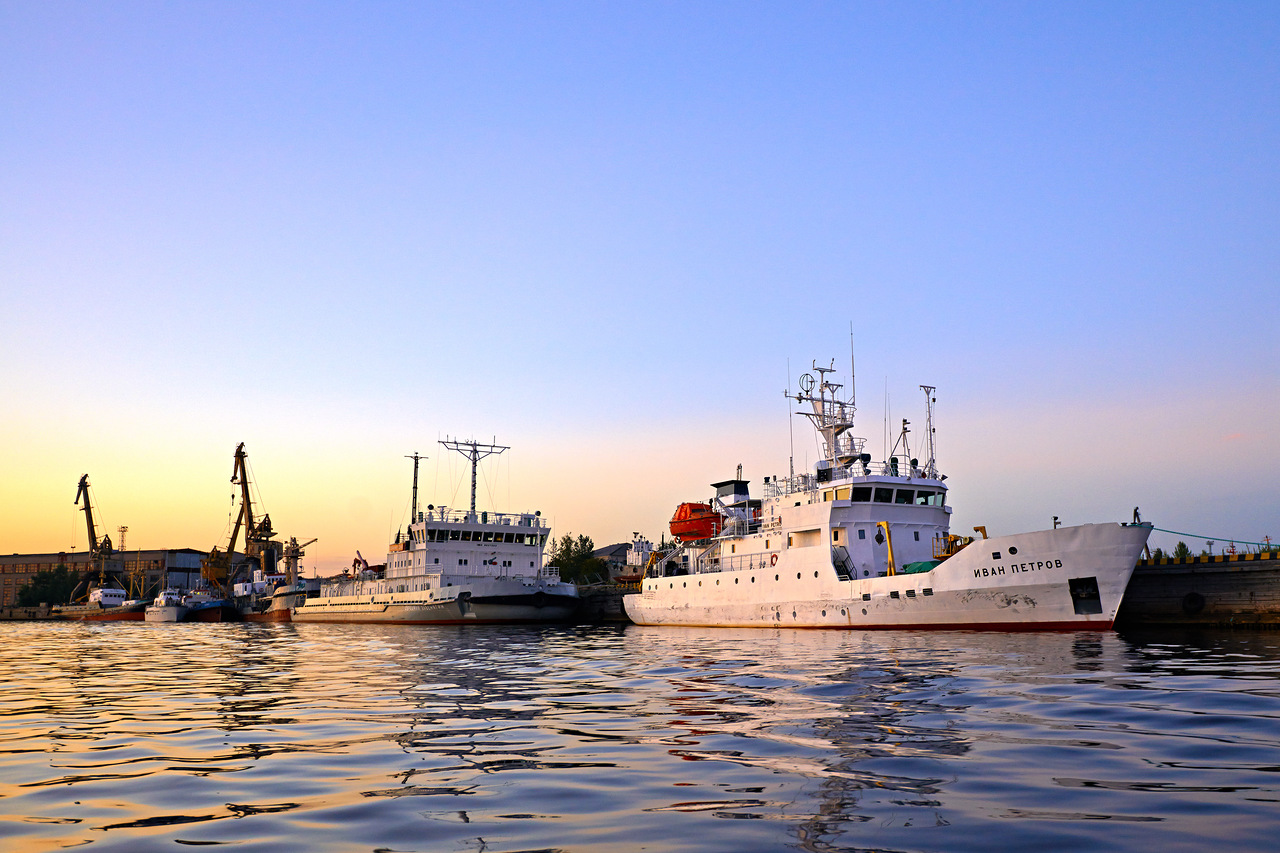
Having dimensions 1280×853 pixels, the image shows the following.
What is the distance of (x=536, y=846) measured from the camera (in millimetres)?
5375

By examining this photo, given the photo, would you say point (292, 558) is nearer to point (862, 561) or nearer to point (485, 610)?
point (485, 610)

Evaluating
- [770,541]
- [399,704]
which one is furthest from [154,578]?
[399,704]

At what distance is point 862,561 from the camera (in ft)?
125

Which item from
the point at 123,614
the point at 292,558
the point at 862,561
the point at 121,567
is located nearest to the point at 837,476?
the point at 862,561

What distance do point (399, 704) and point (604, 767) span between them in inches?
240

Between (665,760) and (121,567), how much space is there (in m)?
157

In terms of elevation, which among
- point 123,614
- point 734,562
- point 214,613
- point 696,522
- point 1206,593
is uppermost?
point 696,522

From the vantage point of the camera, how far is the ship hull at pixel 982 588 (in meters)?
29.2

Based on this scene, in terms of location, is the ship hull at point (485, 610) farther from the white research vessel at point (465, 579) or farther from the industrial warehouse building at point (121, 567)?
the industrial warehouse building at point (121, 567)

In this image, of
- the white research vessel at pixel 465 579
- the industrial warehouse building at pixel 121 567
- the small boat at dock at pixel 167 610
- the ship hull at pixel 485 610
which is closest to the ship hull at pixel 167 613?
the small boat at dock at pixel 167 610

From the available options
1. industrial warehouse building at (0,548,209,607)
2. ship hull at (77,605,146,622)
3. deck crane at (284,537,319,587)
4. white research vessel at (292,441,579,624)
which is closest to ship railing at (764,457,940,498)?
white research vessel at (292,441,579,624)

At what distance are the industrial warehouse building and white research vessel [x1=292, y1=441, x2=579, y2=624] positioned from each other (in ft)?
284

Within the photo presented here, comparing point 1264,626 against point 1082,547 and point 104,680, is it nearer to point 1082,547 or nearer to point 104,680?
point 1082,547

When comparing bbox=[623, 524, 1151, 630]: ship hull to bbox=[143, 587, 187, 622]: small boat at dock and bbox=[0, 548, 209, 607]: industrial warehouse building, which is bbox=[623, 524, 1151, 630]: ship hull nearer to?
bbox=[143, 587, 187, 622]: small boat at dock
